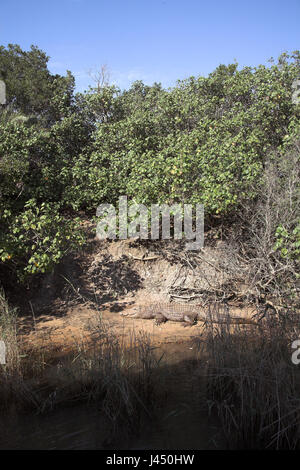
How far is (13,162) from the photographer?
305 inches

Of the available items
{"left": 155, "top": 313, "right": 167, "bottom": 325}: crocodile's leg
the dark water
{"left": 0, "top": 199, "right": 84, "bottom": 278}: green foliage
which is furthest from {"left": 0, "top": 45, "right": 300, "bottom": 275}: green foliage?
the dark water

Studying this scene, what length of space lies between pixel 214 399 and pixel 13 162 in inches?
259

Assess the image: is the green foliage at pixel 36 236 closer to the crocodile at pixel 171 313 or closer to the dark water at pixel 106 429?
the crocodile at pixel 171 313

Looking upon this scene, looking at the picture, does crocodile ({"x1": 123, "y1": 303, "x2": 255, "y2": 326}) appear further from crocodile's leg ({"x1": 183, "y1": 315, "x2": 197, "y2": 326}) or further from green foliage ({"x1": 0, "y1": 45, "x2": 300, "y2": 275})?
green foliage ({"x1": 0, "y1": 45, "x2": 300, "y2": 275})

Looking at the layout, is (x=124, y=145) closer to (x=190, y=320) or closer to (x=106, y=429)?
(x=190, y=320)

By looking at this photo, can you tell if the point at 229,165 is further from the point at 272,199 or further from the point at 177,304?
the point at 177,304

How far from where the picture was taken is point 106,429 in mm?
3322

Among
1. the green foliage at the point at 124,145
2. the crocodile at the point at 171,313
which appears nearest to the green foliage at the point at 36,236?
the green foliage at the point at 124,145

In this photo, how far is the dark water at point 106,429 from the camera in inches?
123

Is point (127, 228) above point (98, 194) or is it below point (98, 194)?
below

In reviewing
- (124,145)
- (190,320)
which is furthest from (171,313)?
(124,145)

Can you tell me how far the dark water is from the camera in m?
3.12
